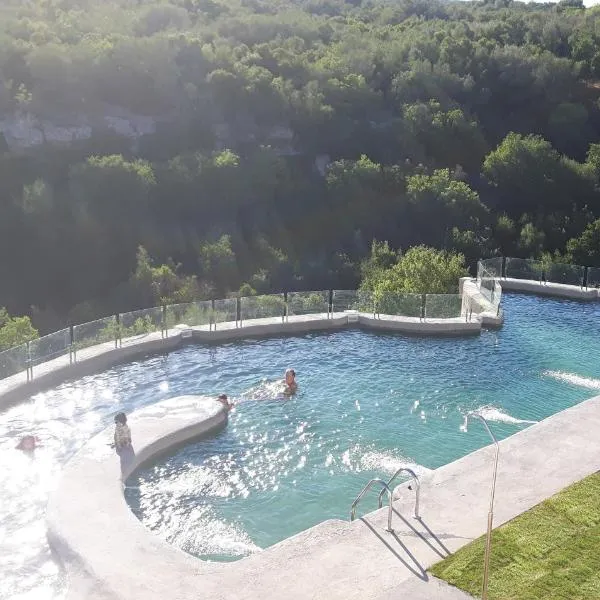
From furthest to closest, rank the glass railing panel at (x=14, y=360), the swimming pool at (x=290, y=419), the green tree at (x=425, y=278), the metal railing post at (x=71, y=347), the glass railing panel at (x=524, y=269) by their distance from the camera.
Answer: the green tree at (x=425, y=278) → the glass railing panel at (x=524, y=269) → the metal railing post at (x=71, y=347) → the glass railing panel at (x=14, y=360) → the swimming pool at (x=290, y=419)

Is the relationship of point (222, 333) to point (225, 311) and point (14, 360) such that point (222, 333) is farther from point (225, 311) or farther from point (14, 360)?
point (14, 360)

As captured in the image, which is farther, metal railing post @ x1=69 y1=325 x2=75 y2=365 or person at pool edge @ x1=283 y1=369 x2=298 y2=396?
metal railing post @ x1=69 y1=325 x2=75 y2=365

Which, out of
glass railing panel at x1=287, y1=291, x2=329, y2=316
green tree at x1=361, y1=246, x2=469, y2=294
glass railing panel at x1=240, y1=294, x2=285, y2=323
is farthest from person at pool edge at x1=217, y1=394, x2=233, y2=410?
green tree at x1=361, y1=246, x2=469, y2=294

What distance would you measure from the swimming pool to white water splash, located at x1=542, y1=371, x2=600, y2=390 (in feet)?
0.09

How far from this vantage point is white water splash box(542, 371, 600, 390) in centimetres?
1882

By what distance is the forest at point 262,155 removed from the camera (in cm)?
4772

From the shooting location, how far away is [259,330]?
22359 mm

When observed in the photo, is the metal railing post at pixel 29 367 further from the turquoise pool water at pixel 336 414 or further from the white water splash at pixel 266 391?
the white water splash at pixel 266 391

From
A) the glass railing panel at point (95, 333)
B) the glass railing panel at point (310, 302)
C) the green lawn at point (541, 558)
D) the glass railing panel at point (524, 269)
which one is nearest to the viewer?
the green lawn at point (541, 558)

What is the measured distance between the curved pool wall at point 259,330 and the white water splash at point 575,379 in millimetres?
3532

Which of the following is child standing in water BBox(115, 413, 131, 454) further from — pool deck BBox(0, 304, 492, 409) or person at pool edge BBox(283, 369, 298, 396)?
person at pool edge BBox(283, 369, 298, 396)

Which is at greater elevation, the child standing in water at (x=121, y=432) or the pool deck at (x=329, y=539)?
the child standing in water at (x=121, y=432)

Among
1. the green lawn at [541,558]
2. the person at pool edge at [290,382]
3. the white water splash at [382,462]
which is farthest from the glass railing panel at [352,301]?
the green lawn at [541,558]

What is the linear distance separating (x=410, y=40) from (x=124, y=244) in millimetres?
36323
